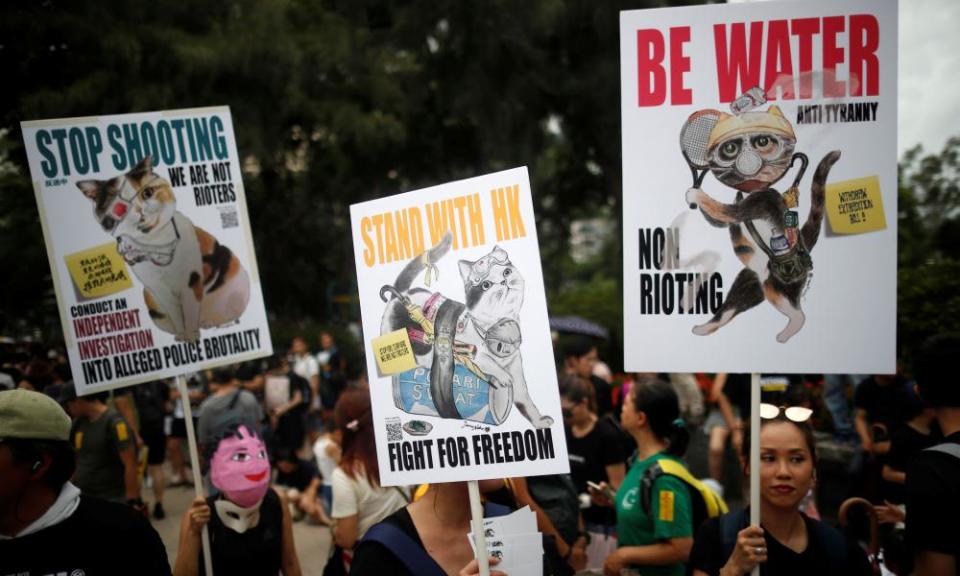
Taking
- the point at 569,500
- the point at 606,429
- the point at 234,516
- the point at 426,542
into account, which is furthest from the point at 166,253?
the point at 606,429

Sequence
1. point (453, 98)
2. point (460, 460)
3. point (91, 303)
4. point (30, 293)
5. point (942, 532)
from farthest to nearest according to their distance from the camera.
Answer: point (453, 98), point (30, 293), point (91, 303), point (460, 460), point (942, 532)

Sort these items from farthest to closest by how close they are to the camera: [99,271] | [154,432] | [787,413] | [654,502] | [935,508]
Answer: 1. [154,432]
2. [99,271]
3. [654,502]
4. [787,413]
5. [935,508]

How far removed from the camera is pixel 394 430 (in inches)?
121

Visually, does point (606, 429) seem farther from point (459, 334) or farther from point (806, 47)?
point (806, 47)

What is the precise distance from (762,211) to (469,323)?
1104 mm

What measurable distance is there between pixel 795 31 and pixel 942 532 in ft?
5.71

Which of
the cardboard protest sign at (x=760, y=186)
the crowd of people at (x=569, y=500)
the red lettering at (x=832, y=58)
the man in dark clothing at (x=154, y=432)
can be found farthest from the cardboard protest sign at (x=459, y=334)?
the man in dark clothing at (x=154, y=432)

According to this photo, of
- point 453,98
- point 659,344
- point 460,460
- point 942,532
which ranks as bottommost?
point 942,532

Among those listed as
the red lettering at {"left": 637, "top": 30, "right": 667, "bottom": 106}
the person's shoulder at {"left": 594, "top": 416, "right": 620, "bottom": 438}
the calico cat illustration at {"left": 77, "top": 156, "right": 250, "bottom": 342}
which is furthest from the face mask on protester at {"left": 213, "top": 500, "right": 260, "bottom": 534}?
the red lettering at {"left": 637, "top": 30, "right": 667, "bottom": 106}

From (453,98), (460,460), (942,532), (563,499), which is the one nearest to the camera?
(942,532)

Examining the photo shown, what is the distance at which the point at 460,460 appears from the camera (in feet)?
9.81

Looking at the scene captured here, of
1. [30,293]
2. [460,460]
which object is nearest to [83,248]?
[460,460]

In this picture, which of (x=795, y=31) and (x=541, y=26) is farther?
(x=541, y=26)

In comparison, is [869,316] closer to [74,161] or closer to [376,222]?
[376,222]
